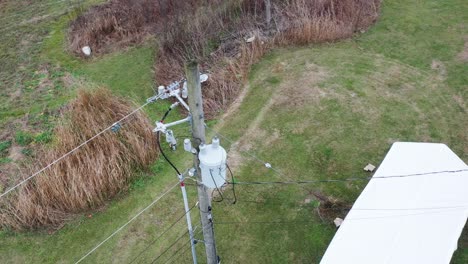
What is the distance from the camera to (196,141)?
5016 millimetres

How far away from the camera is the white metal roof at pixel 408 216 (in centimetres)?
620

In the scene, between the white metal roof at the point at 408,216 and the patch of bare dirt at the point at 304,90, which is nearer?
the white metal roof at the point at 408,216

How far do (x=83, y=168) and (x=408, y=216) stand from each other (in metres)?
6.13

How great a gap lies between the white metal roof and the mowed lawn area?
99 centimetres

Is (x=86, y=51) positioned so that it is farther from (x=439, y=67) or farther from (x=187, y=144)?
(x=439, y=67)

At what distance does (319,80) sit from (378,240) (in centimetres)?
594

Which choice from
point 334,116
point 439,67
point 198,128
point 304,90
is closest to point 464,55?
point 439,67

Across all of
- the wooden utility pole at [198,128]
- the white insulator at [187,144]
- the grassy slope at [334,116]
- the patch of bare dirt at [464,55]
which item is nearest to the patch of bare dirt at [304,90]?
the grassy slope at [334,116]

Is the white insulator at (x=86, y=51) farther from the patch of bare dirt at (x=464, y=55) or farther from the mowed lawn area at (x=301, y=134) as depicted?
the patch of bare dirt at (x=464, y=55)

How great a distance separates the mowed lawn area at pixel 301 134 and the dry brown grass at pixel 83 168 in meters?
0.30

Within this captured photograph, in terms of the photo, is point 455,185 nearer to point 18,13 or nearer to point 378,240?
point 378,240

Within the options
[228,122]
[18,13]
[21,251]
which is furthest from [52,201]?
[18,13]

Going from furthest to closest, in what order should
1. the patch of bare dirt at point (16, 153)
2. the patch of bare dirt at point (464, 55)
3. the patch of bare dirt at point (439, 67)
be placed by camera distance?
the patch of bare dirt at point (464, 55)
the patch of bare dirt at point (439, 67)
the patch of bare dirt at point (16, 153)

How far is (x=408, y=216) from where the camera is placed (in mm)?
6699
